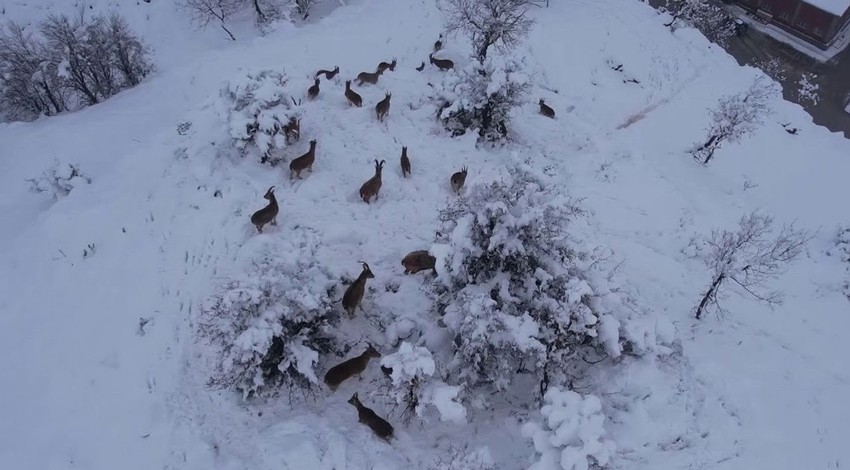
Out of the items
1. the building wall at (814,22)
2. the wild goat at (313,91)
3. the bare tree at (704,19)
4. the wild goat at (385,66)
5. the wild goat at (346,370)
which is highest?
the building wall at (814,22)

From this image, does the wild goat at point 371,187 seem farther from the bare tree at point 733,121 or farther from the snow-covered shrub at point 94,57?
the snow-covered shrub at point 94,57

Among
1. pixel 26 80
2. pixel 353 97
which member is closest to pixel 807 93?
pixel 353 97

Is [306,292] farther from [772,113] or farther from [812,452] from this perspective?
[772,113]

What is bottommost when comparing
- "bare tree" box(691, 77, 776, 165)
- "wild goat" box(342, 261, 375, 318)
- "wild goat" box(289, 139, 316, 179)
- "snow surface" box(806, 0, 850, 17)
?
"wild goat" box(342, 261, 375, 318)

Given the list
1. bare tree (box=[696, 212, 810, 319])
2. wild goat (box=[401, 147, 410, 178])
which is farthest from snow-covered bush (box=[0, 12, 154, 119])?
bare tree (box=[696, 212, 810, 319])

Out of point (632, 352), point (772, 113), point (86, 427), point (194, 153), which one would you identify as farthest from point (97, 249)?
point (772, 113)

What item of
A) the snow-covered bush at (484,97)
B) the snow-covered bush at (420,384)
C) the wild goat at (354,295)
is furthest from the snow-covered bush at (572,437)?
the snow-covered bush at (484,97)

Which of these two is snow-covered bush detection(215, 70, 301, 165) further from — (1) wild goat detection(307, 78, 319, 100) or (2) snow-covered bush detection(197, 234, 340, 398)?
(2) snow-covered bush detection(197, 234, 340, 398)
